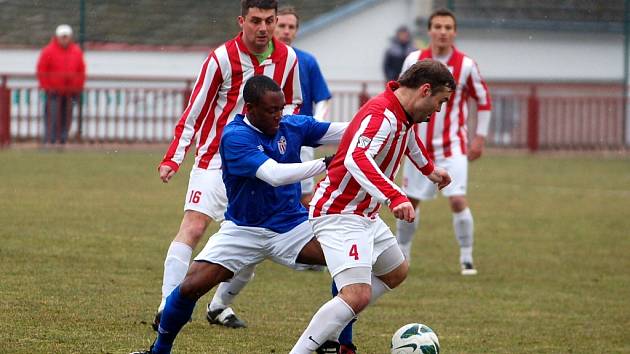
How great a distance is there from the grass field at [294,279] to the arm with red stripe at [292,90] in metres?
1.33

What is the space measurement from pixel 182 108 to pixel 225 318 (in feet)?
47.2

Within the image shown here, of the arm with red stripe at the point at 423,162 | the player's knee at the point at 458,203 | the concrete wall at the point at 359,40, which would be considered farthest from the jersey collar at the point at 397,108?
the concrete wall at the point at 359,40

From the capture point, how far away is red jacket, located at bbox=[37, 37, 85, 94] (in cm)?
2022

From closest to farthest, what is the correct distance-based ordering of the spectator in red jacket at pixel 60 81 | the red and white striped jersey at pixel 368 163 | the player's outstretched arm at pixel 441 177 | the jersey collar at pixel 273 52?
the red and white striped jersey at pixel 368 163 < the player's outstretched arm at pixel 441 177 < the jersey collar at pixel 273 52 < the spectator in red jacket at pixel 60 81

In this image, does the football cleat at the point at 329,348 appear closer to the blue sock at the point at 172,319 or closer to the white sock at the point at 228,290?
the blue sock at the point at 172,319

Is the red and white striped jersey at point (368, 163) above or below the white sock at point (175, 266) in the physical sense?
above

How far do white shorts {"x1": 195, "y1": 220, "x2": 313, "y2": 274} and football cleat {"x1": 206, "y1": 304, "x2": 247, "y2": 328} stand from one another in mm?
1067

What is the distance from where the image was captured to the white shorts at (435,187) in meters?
10.2

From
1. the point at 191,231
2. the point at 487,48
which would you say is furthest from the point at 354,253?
the point at 487,48

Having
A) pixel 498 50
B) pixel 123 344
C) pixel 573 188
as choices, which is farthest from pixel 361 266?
pixel 498 50

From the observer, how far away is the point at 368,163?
589 cm

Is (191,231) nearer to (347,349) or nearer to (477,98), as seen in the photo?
(347,349)

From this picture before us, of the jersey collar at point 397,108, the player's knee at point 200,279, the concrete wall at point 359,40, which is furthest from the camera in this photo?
the concrete wall at point 359,40

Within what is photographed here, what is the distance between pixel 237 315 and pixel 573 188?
1052 centimetres
